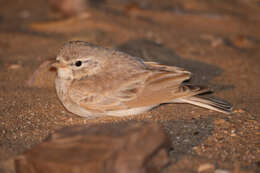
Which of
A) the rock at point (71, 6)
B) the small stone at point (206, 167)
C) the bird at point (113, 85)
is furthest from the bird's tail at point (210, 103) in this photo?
the rock at point (71, 6)

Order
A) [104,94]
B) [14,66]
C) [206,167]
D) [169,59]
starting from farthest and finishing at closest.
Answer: [169,59]
[14,66]
[104,94]
[206,167]

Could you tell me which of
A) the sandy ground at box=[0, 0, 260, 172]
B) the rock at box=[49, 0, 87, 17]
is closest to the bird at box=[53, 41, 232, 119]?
the sandy ground at box=[0, 0, 260, 172]

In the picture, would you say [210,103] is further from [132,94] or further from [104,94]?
[104,94]

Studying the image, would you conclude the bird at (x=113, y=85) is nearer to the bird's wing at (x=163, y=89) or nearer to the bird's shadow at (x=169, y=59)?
the bird's wing at (x=163, y=89)

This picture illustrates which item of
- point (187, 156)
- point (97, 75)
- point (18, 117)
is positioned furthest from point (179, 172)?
point (18, 117)

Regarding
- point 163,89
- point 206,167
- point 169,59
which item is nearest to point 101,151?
point 206,167

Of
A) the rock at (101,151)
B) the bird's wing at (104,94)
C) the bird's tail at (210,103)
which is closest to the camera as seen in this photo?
the rock at (101,151)

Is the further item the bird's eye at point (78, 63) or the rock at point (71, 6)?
the rock at point (71, 6)
